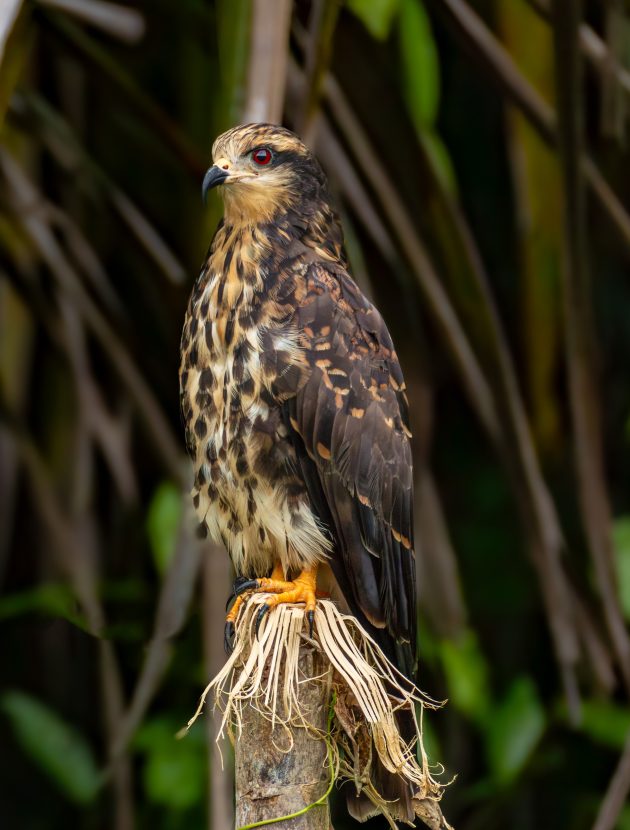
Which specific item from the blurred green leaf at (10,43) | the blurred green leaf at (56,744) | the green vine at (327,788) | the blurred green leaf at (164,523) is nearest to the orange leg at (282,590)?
the green vine at (327,788)

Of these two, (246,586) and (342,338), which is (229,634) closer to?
(246,586)

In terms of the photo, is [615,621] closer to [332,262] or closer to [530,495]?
[530,495]

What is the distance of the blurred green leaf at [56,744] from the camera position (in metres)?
3.62

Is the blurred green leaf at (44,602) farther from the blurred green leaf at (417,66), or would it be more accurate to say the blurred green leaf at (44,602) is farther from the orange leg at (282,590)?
the blurred green leaf at (417,66)

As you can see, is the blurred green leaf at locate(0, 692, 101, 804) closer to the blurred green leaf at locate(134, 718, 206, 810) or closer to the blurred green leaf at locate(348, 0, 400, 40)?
the blurred green leaf at locate(134, 718, 206, 810)

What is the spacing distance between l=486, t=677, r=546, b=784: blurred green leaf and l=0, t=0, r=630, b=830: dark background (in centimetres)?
1

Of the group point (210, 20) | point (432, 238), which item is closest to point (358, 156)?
point (432, 238)

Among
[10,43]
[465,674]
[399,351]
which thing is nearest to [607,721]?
[465,674]

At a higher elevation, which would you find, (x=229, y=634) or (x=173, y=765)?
(x=229, y=634)

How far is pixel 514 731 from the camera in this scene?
345cm

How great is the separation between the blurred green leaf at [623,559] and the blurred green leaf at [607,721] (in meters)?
0.29

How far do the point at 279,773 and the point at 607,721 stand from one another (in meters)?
1.95

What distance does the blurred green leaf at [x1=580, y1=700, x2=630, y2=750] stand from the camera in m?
3.48

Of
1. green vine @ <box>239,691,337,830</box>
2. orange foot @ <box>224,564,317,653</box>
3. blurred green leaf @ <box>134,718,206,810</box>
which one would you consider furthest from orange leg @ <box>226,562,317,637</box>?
blurred green leaf @ <box>134,718,206,810</box>
